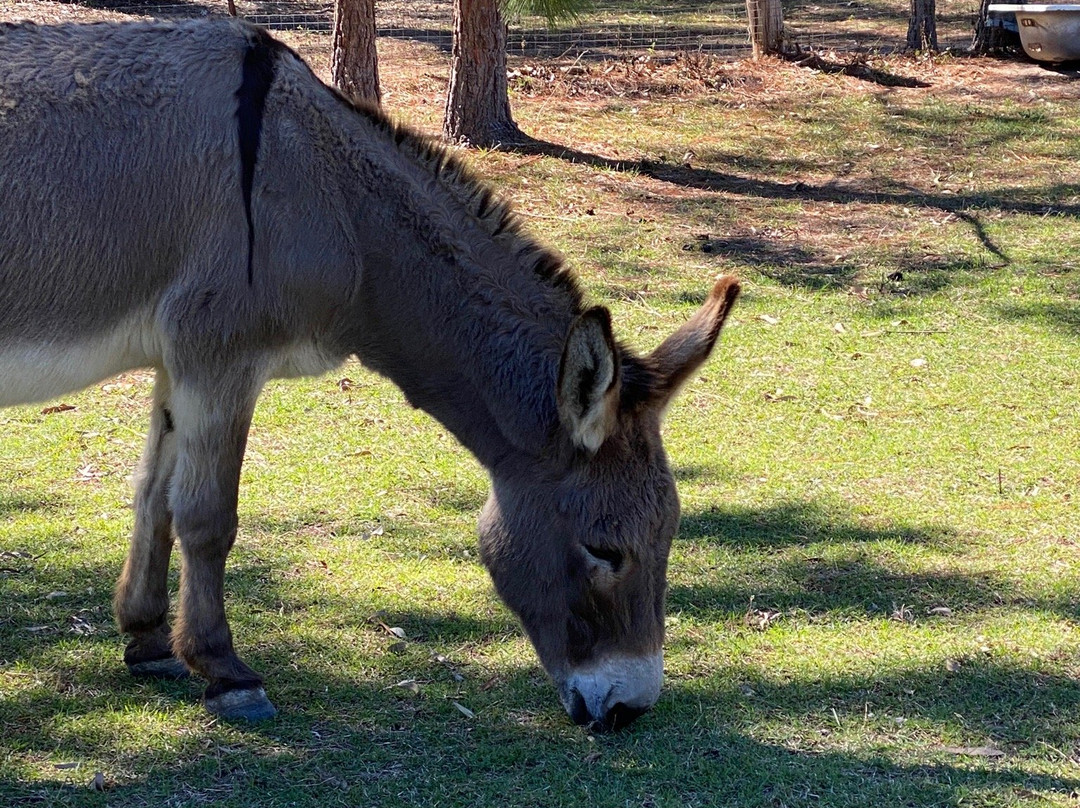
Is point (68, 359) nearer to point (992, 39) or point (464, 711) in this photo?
point (464, 711)

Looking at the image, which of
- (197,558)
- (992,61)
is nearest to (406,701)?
(197,558)

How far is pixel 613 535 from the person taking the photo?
4.15m

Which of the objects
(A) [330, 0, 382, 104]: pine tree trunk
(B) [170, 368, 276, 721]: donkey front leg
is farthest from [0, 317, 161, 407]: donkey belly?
(A) [330, 0, 382, 104]: pine tree trunk

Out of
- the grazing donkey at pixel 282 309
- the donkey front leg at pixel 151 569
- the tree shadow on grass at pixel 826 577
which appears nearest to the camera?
the grazing donkey at pixel 282 309

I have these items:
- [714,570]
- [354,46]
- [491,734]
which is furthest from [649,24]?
[491,734]

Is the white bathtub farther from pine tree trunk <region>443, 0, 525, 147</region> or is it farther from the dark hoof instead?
the dark hoof

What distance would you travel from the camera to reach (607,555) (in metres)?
4.19

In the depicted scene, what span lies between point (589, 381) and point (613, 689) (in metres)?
1.10

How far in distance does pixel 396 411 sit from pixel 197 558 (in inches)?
136

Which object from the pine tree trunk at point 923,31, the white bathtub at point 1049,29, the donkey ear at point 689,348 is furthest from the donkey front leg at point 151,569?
the pine tree trunk at point 923,31

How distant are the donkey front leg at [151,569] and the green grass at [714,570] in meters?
0.14

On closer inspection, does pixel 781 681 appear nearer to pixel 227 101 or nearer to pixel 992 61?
pixel 227 101

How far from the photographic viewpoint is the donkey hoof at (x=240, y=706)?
4.55 metres

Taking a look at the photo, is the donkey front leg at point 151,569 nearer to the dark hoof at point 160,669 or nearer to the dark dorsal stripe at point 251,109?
the dark hoof at point 160,669
